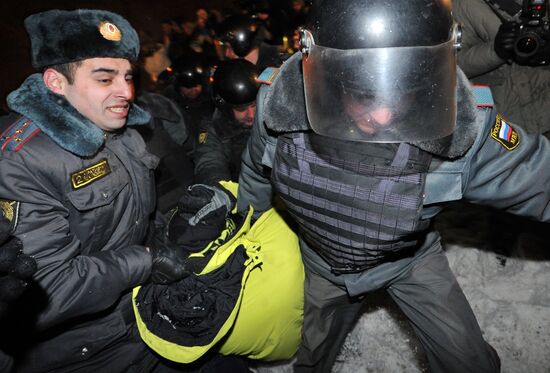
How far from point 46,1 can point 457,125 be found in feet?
30.9

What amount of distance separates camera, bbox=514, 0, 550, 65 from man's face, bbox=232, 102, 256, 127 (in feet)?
6.59

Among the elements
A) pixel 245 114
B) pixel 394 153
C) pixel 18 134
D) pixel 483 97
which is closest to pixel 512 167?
pixel 483 97

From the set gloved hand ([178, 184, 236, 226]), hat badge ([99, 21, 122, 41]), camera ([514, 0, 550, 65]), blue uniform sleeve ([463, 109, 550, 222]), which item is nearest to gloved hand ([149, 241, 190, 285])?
gloved hand ([178, 184, 236, 226])

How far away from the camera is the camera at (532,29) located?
7.82ft

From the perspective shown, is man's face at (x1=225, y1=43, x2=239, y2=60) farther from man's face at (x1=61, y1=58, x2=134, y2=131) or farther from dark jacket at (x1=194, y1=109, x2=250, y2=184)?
man's face at (x1=61, y1=58, x2=134, y2=131)

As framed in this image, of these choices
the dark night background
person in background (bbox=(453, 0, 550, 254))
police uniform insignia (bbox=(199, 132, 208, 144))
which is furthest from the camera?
the dark night background

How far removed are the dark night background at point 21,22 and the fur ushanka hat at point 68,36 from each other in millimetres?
6413

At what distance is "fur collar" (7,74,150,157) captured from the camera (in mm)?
1621

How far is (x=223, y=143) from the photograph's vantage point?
340cm

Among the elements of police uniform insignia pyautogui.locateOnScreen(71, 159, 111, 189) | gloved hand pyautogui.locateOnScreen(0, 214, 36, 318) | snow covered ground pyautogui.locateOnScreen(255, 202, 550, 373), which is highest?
gloved hand pyautogui.locateOnScreen(0, 214, 36, 318)

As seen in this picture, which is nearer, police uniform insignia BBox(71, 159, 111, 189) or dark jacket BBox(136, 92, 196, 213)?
police uniform insignia BBox(71, 159, 111, 189)

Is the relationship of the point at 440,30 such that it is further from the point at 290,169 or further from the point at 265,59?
the point at 265,59

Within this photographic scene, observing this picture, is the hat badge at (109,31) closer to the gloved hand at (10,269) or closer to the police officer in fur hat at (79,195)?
the police officer in fur hat at (79,195)

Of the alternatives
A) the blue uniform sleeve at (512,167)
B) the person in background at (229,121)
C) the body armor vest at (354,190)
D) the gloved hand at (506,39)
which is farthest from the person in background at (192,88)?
the blue uniform sleeve at (512,167)
